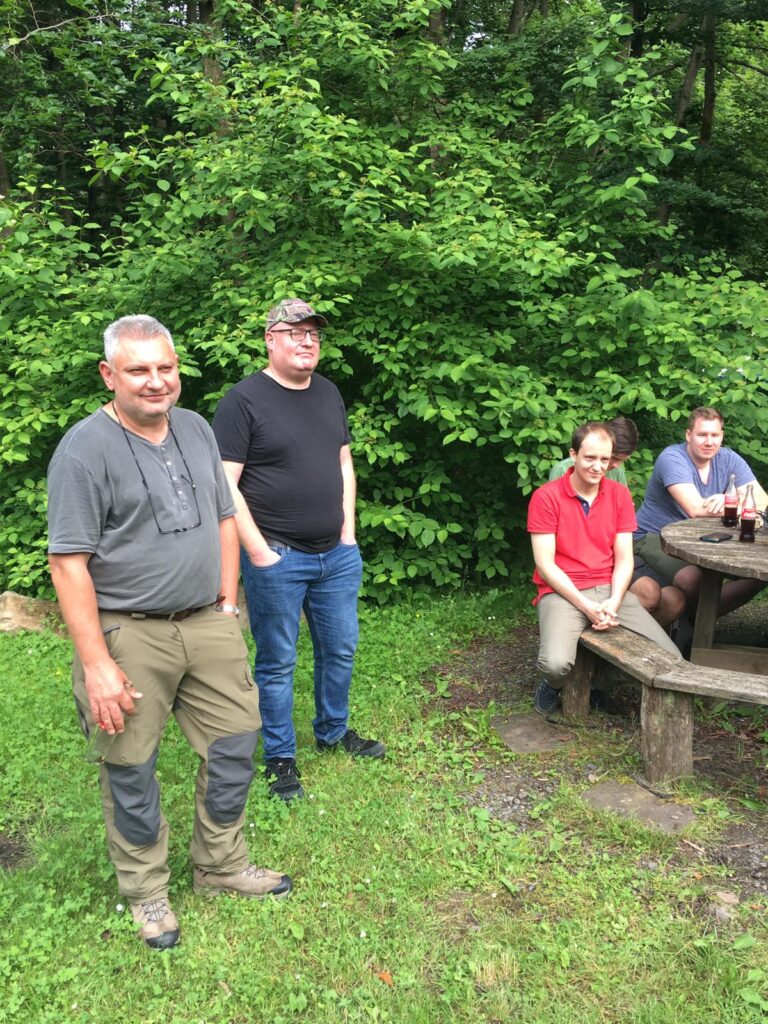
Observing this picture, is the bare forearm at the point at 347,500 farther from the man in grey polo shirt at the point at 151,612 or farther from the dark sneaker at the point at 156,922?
the dark sneaker at the point at 156,922

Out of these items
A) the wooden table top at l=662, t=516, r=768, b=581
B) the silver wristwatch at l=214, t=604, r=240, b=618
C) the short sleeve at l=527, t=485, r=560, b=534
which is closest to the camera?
the silver wristwatch at l=214, t=604, r=240, b=618

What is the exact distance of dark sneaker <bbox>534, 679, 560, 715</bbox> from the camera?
4145 millimetres

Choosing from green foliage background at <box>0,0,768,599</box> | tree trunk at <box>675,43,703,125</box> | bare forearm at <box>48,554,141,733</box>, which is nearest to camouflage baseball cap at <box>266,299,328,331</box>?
bare forearm at <box>48,554,141,733</box>

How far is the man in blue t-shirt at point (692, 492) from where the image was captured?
468cm

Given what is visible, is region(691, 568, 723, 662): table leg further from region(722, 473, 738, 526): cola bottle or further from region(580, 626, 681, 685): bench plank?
region(580, 626, 681, 685): bench plank

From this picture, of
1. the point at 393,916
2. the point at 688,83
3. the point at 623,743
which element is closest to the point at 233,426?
the point at 393,916

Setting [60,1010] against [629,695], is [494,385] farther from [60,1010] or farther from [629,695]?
[60,1010]

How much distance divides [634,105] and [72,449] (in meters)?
4.63

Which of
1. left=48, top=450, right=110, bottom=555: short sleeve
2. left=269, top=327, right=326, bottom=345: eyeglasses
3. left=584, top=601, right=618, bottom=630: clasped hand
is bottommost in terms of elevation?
left=584, top=601, right=618, bottom=630: clasped hand

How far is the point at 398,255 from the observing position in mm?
5441

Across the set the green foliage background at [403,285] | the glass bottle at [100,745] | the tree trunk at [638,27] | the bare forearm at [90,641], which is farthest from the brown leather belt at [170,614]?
the tree trunk at [638,27]

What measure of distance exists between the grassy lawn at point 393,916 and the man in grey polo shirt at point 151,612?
195 mm

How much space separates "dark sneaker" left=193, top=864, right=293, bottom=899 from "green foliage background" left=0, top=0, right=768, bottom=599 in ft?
9.54

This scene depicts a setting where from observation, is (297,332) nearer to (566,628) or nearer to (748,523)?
(566,628)
